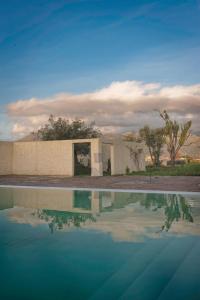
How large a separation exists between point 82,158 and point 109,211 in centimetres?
1794

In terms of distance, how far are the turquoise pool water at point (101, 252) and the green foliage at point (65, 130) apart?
18.3 m

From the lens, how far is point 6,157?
2169 cm

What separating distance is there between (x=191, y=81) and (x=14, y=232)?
55.4 feet

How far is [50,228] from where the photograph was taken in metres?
6.05

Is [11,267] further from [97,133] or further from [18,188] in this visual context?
[97,133]

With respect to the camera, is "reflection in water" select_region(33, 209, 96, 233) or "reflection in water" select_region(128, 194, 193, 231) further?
"reflection in water" select_region(128, 194, 193, 231)

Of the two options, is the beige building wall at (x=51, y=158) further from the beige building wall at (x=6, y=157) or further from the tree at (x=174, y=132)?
the tree at (x=174, y=132)

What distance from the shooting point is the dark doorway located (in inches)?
907

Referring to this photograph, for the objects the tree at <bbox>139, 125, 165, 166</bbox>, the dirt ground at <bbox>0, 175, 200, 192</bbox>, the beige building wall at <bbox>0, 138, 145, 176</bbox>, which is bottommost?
the dirt ground at <bbox>0, 175, 200, 192</bbox>

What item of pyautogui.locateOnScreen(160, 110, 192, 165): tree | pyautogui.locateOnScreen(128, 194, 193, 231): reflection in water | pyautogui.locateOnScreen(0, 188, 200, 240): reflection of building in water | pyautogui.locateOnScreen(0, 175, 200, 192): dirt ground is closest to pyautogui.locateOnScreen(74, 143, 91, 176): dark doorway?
pyautogui.locateOnScreen(0, 175, 200, 192): dirt ground

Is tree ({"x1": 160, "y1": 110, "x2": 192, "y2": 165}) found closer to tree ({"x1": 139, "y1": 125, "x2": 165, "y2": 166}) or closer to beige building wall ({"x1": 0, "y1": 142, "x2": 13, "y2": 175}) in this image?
tree ({"x1": 139, "y1": 125, "x2": 165, "y2": 166})

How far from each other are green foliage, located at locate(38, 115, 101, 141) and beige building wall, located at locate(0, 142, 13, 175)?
18.0 ft

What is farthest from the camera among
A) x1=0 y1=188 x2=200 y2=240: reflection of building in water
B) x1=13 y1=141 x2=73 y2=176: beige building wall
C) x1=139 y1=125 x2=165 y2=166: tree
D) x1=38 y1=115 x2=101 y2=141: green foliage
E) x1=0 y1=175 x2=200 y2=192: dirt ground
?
x1=139 y1=125 x2=165 y2=166: tree

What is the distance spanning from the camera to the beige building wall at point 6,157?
2134cm
